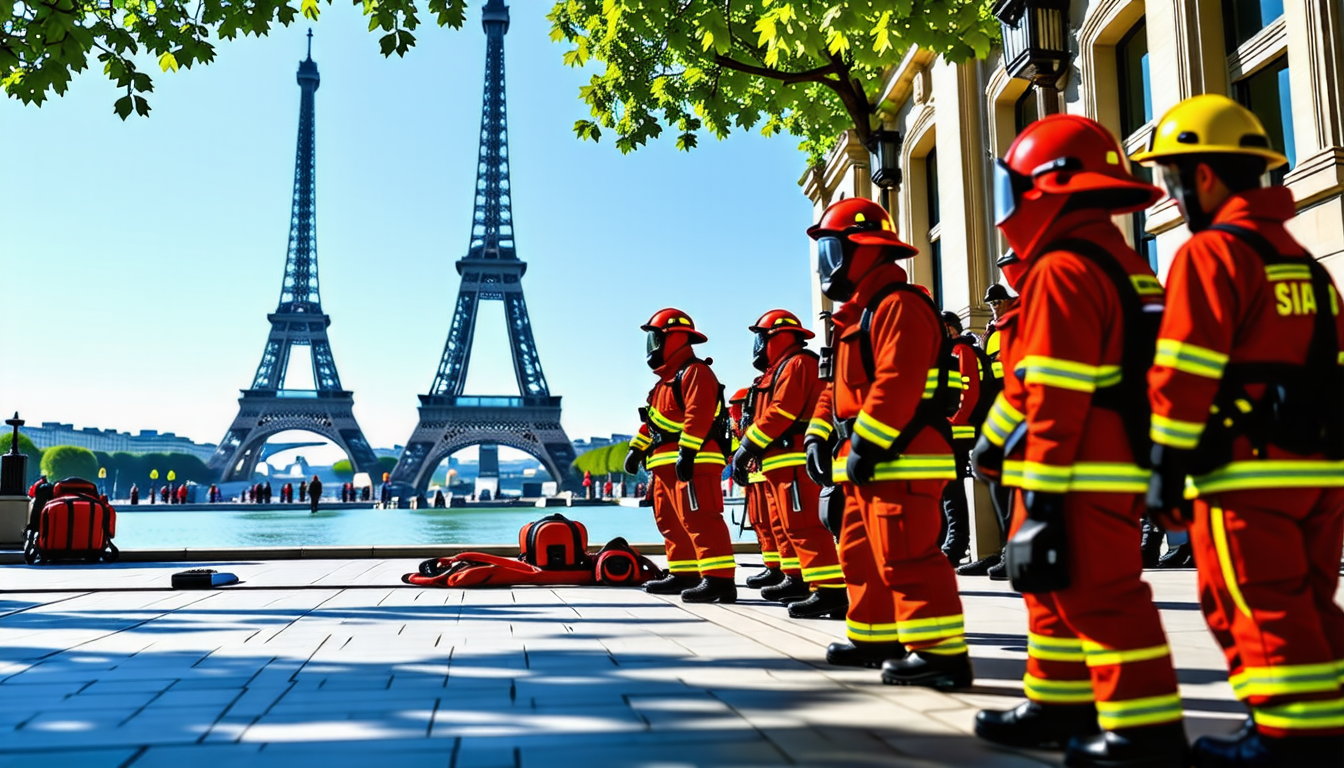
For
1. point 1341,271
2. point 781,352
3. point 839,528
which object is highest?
point 1341,271

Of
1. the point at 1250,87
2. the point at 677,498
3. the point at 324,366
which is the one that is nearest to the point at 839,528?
the point at 677,498

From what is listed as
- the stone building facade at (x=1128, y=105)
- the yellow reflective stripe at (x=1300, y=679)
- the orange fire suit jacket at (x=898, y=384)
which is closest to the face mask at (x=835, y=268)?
the orange fire suit jacket at (x=898, y=384)

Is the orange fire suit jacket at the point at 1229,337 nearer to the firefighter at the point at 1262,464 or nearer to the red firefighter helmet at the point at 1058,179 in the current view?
the firefighter at the point at 1262,464

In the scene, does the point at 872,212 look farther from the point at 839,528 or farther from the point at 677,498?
the point at 677,498

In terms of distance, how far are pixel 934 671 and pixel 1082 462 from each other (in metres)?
1.46

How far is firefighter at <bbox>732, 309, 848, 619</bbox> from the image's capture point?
6.61 meters

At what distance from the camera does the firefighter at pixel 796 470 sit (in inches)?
260

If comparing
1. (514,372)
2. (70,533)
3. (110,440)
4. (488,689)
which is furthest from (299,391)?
(110,440)

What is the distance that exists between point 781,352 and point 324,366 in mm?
76667

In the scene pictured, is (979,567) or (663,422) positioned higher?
(663,422)

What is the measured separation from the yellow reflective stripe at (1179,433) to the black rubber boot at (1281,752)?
756mm

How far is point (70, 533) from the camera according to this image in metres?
12.6

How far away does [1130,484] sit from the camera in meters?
2.83

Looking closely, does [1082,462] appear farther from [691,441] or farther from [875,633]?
[691,441]
